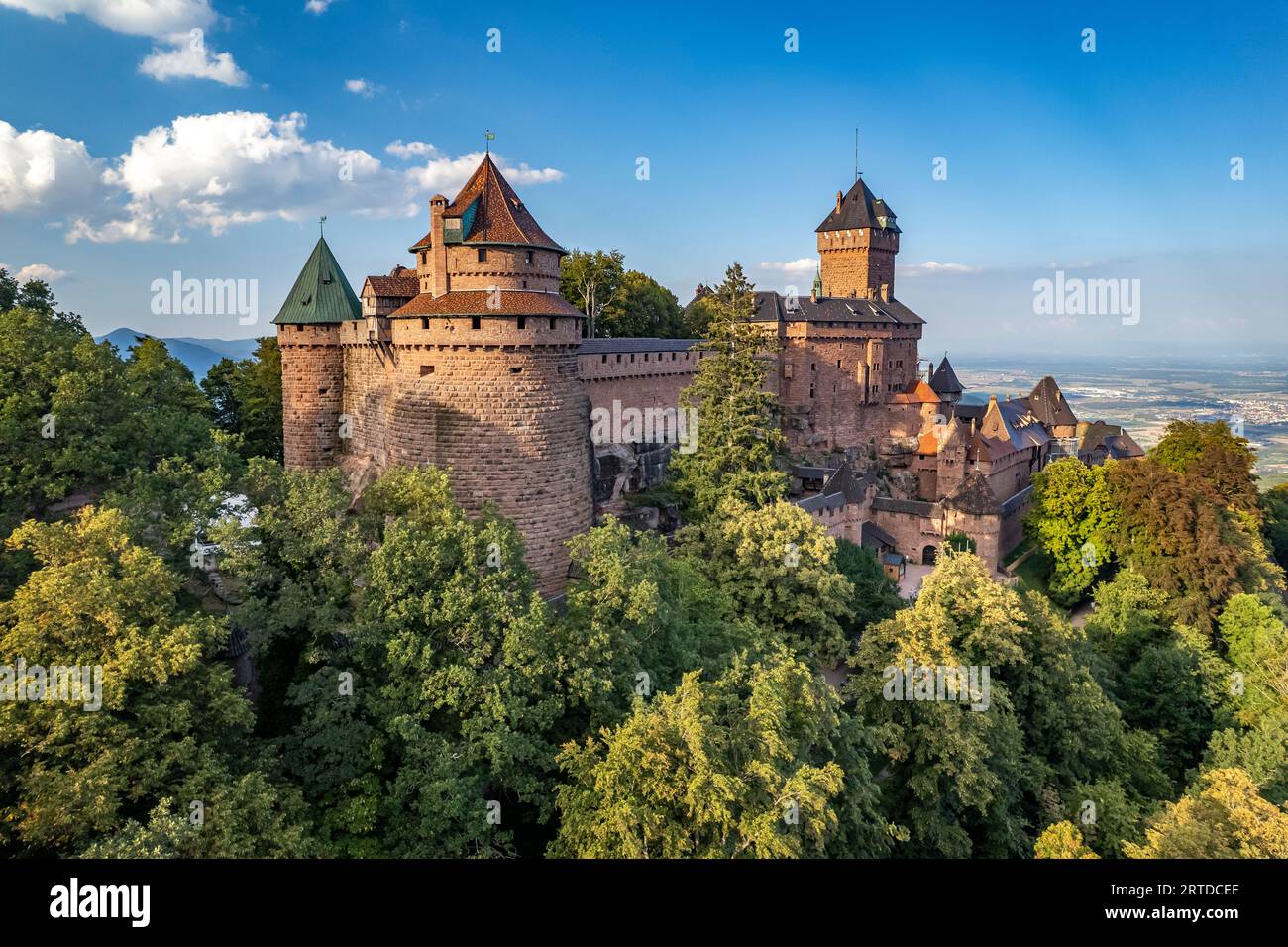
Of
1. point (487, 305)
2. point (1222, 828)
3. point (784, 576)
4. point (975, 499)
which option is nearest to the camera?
point (1222, 828)

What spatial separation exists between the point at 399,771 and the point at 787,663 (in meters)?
6.83

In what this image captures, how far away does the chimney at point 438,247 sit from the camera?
22891 mm

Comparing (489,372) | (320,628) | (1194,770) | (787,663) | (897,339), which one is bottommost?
(1194,770)

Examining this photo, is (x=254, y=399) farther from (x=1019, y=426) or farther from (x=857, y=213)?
(x=1019, y=426)

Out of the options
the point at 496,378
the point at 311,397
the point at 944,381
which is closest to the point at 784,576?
the point at 496,378

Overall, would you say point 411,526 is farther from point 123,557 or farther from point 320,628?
point 123,557

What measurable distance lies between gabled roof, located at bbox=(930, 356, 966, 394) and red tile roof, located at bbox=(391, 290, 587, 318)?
1230 inches

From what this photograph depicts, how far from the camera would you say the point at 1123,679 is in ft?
87.5

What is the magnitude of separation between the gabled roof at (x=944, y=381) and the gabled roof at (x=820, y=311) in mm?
3224

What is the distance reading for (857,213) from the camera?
2082 inches

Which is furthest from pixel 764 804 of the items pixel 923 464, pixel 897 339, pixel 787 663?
pixel 897 339

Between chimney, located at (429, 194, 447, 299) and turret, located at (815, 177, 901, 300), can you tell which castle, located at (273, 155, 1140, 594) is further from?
turret, located at (815, 177, 901, 300)

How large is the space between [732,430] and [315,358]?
14.4 meters

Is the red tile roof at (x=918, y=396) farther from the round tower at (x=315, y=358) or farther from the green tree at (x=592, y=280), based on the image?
the round tower at (x=315, y=358)
